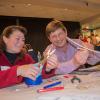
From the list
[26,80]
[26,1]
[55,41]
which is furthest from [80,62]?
[26,1]

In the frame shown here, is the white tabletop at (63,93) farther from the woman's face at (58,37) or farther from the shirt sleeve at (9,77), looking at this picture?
the woman's face at (58,37)

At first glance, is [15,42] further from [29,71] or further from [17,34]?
[29,71]

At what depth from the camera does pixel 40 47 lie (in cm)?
653

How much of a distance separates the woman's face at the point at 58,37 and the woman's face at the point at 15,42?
1.00 feet

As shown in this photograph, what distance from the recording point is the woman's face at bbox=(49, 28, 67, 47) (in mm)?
1439

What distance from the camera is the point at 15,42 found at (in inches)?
47.6

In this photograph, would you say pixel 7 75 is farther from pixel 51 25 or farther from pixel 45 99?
pixel 51 25

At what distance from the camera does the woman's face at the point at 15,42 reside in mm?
1210

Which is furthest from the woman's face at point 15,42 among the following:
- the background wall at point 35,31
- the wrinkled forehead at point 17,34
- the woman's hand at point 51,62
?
the background wall at point 35,31

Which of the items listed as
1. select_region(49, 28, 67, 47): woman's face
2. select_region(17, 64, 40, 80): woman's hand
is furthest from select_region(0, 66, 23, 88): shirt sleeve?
select_region(49, 28, 67, 47): woman's face

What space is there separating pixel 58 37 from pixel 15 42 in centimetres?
36

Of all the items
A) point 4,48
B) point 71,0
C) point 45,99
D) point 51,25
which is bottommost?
point 45,99

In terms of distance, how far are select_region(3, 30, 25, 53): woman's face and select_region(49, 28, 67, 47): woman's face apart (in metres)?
0.30

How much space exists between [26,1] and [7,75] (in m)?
3.09
